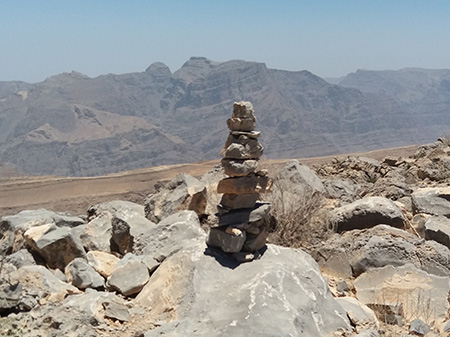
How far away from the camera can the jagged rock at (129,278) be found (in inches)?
207

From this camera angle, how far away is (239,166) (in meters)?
5.27

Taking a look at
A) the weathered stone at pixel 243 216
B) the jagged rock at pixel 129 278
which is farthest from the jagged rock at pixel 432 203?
the jagged rock at pixel 129 278

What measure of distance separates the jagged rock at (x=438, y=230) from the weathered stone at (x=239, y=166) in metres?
2.91

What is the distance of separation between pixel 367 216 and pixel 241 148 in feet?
9.17

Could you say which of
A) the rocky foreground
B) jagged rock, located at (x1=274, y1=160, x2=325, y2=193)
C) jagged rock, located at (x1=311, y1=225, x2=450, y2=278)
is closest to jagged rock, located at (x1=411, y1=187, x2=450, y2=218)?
the rocky foreground

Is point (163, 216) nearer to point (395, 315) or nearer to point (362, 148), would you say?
point (395, 315)

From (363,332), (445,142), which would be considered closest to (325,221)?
(363,332)

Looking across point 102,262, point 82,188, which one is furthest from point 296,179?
point 82,188

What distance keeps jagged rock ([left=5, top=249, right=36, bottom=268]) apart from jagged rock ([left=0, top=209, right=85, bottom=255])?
1.69 feet

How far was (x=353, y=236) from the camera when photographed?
689 cm

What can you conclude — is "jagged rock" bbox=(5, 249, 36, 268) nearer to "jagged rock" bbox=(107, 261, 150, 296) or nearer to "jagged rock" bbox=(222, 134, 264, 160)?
"jagged rock" bbox=(107, 261, 150, 296)

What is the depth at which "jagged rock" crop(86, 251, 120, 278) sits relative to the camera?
226 inches

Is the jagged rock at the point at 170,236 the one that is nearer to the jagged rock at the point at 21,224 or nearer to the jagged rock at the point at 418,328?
the jagged rock at the point at 21,224

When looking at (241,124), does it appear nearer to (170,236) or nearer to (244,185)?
(244,185)
